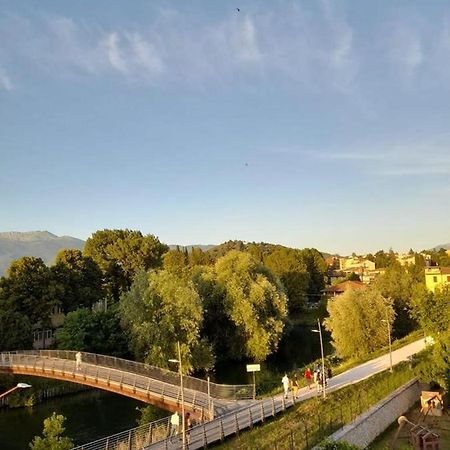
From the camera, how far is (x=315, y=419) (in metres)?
21.2

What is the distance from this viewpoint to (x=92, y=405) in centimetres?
3697

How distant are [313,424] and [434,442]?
16.1ft

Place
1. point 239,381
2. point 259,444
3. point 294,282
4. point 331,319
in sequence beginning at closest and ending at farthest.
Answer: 1. point 259,444
2. point 239,381
3. point 331,319
4. point 294,282

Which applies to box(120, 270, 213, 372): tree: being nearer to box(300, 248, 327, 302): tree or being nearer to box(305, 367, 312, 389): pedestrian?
box(305, 367, 312, 389): pedestrian

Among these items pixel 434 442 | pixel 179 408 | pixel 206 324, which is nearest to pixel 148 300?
pixel 206 324

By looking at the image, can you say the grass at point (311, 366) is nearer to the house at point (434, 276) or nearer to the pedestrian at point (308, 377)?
the pedestrian at point (308, 377)

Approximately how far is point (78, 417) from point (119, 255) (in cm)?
3959

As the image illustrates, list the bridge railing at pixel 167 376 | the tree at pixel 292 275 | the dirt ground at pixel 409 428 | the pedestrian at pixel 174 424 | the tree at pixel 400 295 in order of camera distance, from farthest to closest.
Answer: the tree at pixel 292 275 < the tree at pixel 400 295 < the bridge railing at pixel 167 376 < the dirt ground at pixel 409 428 < the pedestrian at pixel 174 424

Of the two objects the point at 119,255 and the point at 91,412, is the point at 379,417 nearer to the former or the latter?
the point at 91,412

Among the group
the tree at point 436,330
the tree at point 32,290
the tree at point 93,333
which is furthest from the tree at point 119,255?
the tree at point 436,330

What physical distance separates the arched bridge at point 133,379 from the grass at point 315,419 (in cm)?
382

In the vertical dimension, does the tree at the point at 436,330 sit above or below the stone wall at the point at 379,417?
above

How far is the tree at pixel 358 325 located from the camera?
43.8 metres

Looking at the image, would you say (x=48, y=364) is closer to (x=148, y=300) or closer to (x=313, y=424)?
(x=148, y=300)
